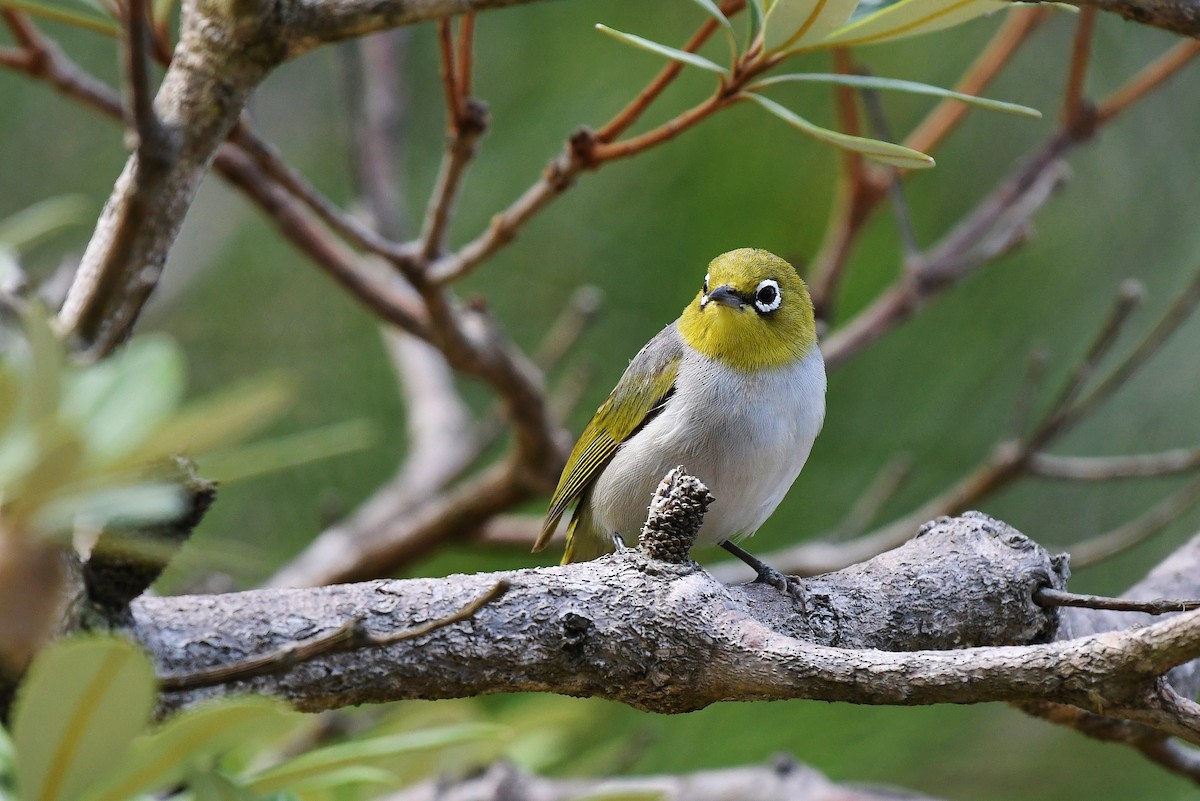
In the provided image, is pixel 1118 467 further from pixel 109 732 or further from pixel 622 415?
pixel 109 732

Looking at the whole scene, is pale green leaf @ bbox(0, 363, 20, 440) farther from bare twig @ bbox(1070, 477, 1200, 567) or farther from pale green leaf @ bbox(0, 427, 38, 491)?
bare twig @ bbox(1070, 477, 1200, 567)

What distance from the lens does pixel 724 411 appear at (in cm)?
179

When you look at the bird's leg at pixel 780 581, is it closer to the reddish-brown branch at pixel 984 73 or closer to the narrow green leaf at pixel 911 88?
the narrow green leaf at pixel 911 88

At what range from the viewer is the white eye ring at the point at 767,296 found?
5.99 feet

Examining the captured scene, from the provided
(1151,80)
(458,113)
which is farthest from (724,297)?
(1151,80)

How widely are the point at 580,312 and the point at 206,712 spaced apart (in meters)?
1.71

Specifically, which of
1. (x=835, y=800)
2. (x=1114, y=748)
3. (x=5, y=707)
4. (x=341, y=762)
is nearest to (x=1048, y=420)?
(x=1114, y=748)

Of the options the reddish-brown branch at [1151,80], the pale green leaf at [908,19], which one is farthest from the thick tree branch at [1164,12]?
the reddish-brown branch at [1151,80]

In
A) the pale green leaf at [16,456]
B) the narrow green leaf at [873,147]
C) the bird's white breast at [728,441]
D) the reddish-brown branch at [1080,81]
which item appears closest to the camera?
the pale green leaf at [16,456]

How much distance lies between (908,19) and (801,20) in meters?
0.10

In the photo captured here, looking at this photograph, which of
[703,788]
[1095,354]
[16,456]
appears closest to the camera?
[16,456]

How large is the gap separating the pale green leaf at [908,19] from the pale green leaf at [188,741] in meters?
0.83

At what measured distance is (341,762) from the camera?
0.88 m

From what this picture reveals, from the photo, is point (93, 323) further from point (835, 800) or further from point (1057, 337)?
point (1057, 337)
